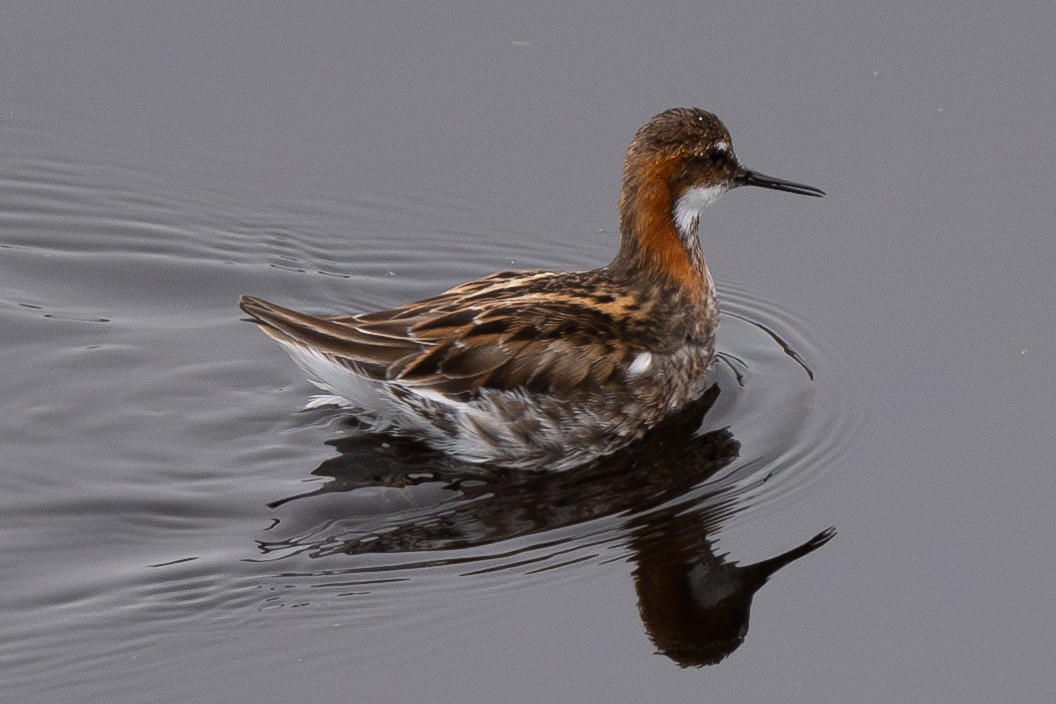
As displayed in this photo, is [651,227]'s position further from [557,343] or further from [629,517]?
[629,517]

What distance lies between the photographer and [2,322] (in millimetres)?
9547

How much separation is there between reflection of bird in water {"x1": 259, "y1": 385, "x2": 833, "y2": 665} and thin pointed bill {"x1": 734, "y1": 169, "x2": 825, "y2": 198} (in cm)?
142

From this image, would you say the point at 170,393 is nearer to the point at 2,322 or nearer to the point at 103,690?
the point at 2,322

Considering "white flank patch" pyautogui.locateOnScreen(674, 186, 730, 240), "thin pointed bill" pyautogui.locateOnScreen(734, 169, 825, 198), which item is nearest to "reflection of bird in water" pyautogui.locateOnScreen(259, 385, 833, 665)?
"white flank patch" pyautogui.locateOnScreen(674, 186, 730, 240)

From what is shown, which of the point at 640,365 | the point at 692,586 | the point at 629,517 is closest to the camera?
the point at 692,586

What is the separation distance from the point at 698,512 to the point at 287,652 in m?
2.29

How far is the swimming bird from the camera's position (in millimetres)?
8383

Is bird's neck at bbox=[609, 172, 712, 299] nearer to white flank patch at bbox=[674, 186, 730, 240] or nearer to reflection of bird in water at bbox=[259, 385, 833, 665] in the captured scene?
white flank patch at bbox=[674, 186, 730, 240]

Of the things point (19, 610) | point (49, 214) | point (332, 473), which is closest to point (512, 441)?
point (332, 473)

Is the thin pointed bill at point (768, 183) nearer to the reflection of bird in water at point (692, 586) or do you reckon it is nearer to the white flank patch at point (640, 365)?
the white flank patch at point (640, 365)

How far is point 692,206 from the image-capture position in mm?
9180

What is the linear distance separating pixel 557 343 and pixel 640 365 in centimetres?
51

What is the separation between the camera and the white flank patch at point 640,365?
8.69 meters

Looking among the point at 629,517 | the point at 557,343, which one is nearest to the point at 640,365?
the point at 557,343
